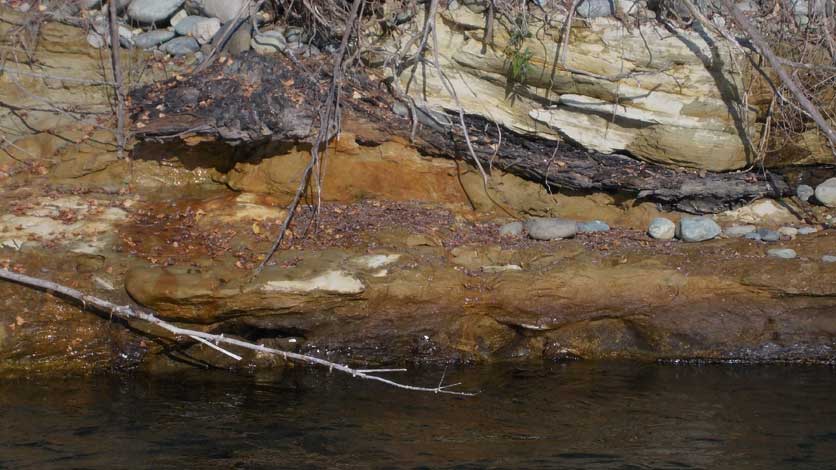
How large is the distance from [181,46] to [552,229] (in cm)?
350

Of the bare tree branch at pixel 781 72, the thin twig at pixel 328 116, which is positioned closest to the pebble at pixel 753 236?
the bare tree branch at pixel 781 72

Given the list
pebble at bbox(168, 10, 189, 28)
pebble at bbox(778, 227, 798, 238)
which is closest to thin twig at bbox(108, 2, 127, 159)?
pebble at bbox(168, 10, 189, 28)

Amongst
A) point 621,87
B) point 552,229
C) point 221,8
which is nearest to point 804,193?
point 621,87

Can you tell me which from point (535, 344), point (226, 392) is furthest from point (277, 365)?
point (535, 344)

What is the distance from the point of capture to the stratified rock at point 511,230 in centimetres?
658

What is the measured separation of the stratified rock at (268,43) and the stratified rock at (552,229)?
8.30ft

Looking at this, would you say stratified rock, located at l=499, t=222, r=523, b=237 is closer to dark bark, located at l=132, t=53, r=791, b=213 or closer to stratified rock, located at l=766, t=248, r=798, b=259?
dark bark, located at l=132, t=53, r=791, b=213

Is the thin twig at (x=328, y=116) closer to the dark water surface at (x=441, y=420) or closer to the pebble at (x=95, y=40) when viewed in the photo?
the dark water surface at (x=441, y=420)

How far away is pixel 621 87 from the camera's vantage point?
257 inches

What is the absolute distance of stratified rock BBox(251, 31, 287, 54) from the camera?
710 cm

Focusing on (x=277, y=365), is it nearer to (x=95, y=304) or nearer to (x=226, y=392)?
(x=226, y=392)

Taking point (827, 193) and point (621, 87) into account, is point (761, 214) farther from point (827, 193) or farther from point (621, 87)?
point (621, 87)

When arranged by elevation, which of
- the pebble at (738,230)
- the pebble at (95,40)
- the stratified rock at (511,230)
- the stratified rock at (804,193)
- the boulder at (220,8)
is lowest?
the stratified rock at (511,230)

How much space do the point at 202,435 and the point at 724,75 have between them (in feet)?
15.0
